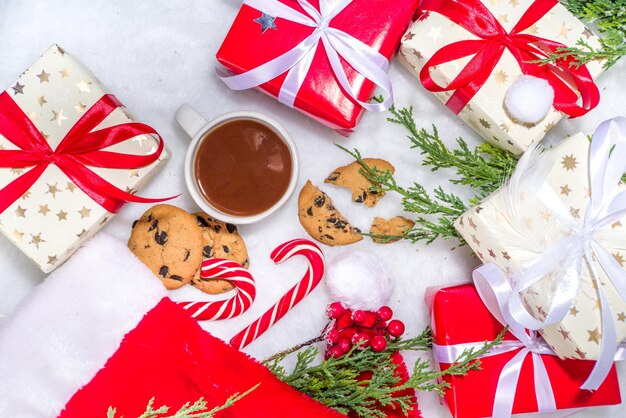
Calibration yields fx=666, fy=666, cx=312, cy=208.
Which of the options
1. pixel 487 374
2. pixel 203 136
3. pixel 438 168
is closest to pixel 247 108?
pixel 203 136

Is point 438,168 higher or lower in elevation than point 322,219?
higher

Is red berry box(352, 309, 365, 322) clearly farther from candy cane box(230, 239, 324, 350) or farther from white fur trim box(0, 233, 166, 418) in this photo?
white fur trim box(0, 233, 166, 418)

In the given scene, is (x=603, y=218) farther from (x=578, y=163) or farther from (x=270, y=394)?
(x=270, y=394)

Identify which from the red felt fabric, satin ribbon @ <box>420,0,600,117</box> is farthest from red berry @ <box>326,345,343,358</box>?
satin ribbon @ <box>420,0,600,117</box>

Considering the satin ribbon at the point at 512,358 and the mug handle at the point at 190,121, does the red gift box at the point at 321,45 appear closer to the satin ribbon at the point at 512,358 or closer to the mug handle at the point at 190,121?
the mug handle at the point at 190,121

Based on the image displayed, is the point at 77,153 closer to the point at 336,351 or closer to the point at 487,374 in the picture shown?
the point at 336,351

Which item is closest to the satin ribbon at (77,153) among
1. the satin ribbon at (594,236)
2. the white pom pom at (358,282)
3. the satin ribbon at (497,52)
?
the white pom pom at (358,282)
